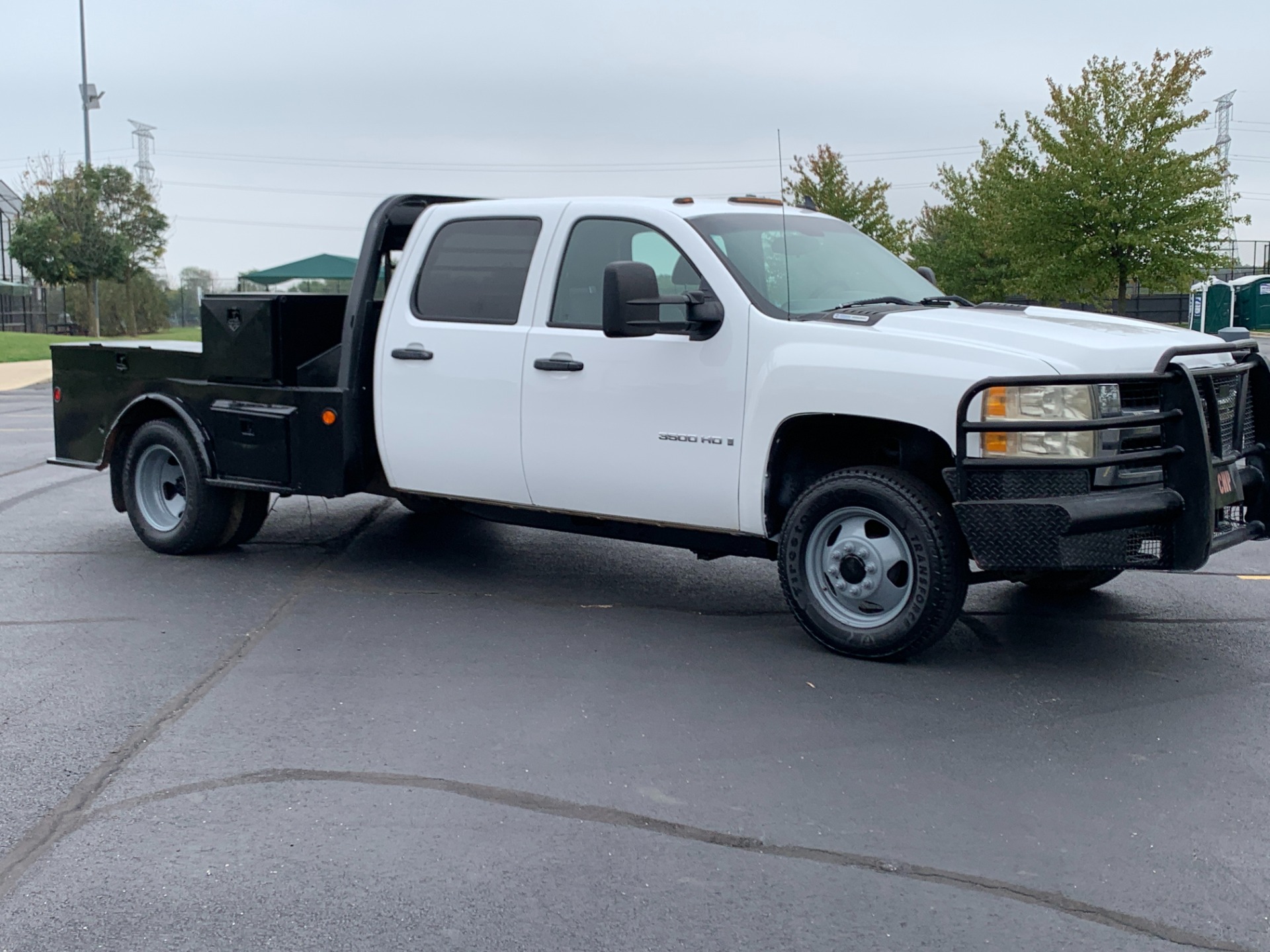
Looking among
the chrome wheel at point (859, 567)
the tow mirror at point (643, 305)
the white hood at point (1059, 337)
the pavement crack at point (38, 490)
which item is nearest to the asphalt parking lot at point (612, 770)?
the chrome wheel at point (859, 567)

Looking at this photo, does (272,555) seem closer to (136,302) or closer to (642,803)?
(642,803)

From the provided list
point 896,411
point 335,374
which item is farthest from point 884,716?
point 335,374

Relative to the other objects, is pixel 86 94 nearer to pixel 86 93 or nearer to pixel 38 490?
pixel 86 93

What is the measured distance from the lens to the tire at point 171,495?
8.19m

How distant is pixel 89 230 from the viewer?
1914 inches

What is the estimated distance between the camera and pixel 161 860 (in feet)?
12.9

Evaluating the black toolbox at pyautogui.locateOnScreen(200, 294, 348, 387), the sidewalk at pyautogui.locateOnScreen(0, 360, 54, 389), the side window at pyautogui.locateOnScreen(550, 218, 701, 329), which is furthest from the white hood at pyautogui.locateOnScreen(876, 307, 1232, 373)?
the sidewalk at pyautogui.locateOnScreen(0, 360, 54, 389)

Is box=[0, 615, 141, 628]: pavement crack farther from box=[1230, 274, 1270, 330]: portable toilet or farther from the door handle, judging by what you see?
box=[1230, 274, 1270, 330]: portable toilet

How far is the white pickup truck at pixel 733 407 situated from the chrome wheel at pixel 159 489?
0.10 meters

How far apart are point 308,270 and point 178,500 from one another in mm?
32216

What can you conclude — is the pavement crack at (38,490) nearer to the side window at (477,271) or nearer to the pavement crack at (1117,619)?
the side window at (477,271)

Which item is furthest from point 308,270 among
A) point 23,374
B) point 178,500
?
point 178,500

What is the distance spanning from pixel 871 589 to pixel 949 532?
45 centimetres

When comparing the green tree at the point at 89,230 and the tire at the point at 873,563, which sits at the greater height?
the green tree at the point at 89,230
